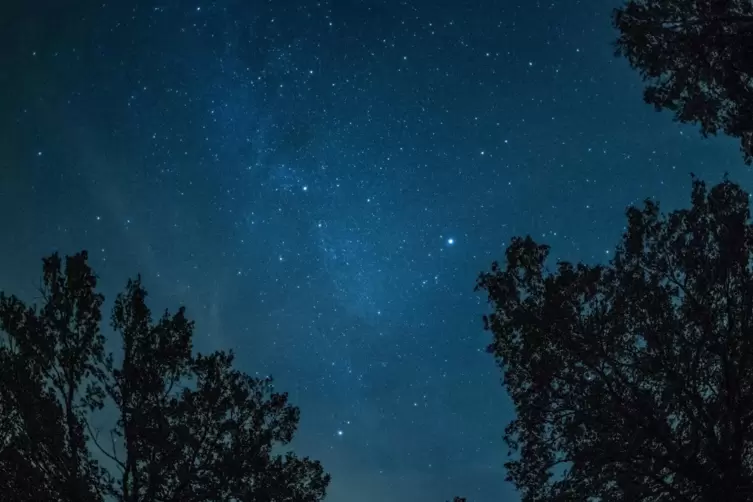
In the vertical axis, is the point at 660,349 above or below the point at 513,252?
below

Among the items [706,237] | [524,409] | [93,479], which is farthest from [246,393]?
[706,237]

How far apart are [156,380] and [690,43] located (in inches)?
471

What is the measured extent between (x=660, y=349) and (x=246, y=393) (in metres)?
9.68

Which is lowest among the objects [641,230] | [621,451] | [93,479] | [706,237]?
[621,451]

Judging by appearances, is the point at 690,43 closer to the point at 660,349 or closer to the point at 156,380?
the point at 660,349

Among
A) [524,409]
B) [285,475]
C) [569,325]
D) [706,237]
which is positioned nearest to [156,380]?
[285,475]

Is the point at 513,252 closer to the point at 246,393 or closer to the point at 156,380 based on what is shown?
the point at 246,393

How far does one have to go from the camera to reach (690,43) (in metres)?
7.28

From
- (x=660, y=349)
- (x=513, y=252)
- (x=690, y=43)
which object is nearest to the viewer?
(x=690, y=43)

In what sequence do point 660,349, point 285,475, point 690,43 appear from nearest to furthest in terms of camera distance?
1. point 690,43
2. point 660,349
3. point 285,475

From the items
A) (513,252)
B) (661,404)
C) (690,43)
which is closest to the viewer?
(690,43)

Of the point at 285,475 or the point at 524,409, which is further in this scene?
the point at 285,475

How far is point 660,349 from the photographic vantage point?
10.6m

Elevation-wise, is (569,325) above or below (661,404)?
above
